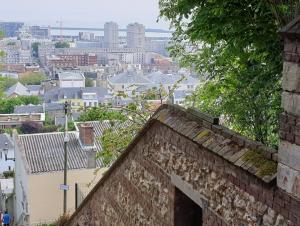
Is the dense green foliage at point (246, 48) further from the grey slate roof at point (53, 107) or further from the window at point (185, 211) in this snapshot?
the grey slate roof at point (53, 107)

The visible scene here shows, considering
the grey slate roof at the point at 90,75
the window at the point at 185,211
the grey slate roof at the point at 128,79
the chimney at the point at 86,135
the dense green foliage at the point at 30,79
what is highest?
the window at the point at 185,211

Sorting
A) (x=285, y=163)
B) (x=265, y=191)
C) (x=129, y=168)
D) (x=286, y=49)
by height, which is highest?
(x=286, y=49)

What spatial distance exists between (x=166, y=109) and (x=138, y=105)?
9.09 m

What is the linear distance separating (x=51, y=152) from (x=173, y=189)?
67.7 feet

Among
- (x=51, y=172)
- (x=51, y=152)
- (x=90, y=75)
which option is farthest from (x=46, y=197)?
(x=90, y=75)

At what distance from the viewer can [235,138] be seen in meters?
5.63

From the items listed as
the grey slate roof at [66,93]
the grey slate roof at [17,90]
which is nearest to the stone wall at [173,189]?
the grey slate roof at [66,93]

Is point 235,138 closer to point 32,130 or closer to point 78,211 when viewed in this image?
point 78,211

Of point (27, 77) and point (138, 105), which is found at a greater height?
point (138, 105)

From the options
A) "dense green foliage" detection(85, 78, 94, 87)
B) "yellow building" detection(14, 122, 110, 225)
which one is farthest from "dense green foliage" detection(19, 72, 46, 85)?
"yellow building" detection(14, 122, 110, 225)

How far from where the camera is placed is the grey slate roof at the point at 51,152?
2552 centimetres

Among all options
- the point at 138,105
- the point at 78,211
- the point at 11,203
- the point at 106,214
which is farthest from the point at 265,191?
the point at 11,203

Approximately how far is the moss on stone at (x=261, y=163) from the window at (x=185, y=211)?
184 cm

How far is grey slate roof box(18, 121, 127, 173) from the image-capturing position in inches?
1005
